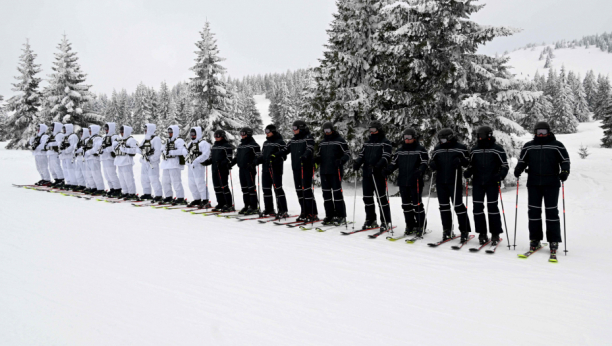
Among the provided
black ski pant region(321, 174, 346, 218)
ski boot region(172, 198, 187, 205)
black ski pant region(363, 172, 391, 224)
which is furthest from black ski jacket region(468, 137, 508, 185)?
ski boot region(172, 198, 187, 205)

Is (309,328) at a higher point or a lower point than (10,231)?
lower

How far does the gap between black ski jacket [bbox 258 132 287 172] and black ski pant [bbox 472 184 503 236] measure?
16.0ft

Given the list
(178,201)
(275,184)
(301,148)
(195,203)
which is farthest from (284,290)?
(178,201)

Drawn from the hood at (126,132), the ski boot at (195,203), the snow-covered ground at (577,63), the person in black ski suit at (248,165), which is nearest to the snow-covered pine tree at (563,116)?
the person in black ski suit at (248,165)

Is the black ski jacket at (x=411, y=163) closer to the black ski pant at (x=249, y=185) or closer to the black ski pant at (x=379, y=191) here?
the black ski pant at (x=379, y=191)

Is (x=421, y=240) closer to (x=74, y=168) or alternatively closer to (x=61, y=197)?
(x=61, y=197)

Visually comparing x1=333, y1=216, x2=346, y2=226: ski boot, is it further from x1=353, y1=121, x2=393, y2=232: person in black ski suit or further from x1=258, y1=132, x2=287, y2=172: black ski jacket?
x1=258, y1=132, x2=287, y2=172: black ski jacket

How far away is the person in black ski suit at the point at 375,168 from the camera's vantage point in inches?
333

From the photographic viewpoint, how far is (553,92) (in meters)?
66.2

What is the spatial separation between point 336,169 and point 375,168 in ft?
3.52

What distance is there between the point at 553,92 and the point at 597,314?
75668mm

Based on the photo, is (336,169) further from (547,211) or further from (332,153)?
(547,211)

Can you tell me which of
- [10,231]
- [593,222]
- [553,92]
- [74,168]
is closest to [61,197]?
[74,168]

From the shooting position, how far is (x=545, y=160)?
Answer: 671 cm
